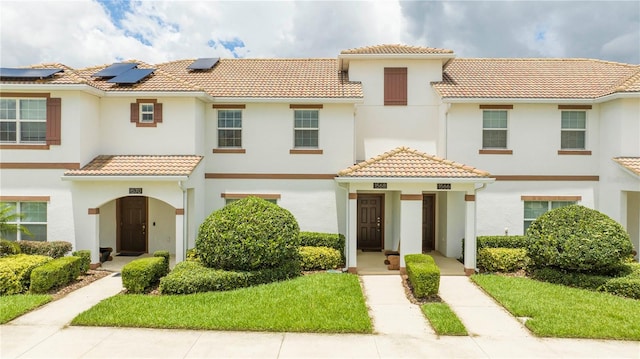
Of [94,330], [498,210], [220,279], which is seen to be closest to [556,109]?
[498,210]

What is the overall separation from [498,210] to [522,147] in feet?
9.09

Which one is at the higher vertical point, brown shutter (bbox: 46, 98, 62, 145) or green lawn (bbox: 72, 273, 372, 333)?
brown shutter (bbox: 46, 98, 62, 145)

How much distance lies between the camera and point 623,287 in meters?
11.0

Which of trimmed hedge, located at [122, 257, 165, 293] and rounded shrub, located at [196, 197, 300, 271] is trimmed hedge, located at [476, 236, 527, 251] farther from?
trimmed hedge, located at [122, 257, 165, 293]

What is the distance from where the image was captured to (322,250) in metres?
13.9

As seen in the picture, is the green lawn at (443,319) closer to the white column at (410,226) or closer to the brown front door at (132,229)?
the white column at (410,226)

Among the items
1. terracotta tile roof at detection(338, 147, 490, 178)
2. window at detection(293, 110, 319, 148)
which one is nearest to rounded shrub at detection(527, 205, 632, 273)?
terracotta tile roof at detection(338, 147, 490, 178)

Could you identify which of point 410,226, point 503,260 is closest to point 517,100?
point 503,260

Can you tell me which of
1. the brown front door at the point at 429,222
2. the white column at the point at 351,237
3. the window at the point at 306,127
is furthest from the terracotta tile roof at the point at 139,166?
the brown front door at the point at 429,222

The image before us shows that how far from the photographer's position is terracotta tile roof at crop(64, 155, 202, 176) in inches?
536

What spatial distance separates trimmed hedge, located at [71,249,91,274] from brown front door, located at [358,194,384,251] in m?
10.3

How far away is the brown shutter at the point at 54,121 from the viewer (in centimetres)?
1377

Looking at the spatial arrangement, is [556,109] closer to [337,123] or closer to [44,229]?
[337,123]

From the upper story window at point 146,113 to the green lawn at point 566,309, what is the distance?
42.9 ft
